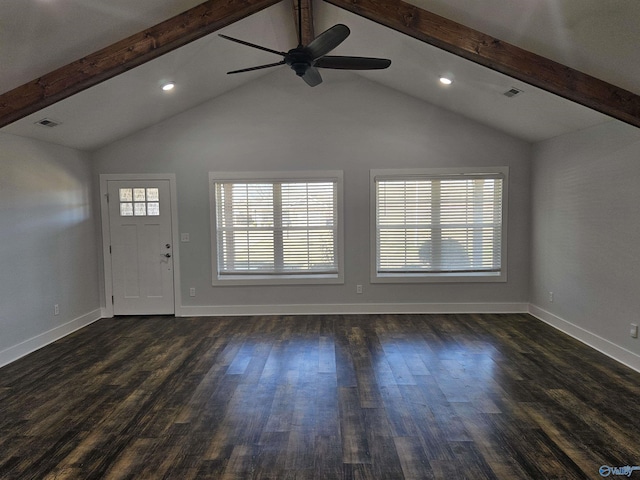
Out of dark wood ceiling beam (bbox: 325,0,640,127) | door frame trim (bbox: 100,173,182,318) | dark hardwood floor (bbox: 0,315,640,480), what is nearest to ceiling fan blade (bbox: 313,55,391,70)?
dark wood ceiling beam (bbox: 325,0,640,127)

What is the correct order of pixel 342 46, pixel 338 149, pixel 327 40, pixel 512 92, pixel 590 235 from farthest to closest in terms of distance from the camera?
1. pixel 338 149
2. pixel 342 46
3. pixel 590 235
4. pixel 512 92
5. pixel 327 40

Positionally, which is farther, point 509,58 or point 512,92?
point 512,92

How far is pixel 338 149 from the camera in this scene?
5473 millimetres

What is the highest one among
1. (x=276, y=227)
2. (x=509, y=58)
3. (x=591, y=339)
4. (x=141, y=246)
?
(x=509, y=58)

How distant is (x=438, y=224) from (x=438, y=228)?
0.19 ft

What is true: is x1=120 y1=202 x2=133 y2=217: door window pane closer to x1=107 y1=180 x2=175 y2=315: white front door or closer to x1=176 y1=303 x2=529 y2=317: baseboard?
x1=107 y1=180 x2=175 y2=315: white front door

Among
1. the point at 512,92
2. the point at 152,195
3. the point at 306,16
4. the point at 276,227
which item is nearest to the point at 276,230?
the point at 276,227

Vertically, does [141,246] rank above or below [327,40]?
below

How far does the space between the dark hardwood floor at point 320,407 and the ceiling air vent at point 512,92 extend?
2.72m

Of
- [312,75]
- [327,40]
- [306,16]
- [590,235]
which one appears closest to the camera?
[327,40]

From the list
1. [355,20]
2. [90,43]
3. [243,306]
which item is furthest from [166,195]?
[355,20]

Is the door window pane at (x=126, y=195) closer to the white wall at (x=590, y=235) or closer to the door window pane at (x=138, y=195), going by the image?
the door window pane at (x=138, y=195)

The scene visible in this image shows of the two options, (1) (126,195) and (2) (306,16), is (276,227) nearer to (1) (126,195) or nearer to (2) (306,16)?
(1) (126,195)

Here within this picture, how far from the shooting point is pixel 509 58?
312cm
